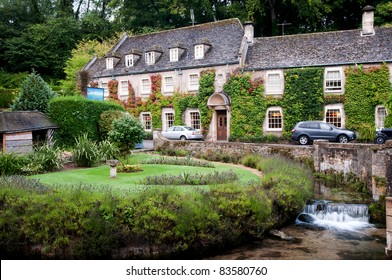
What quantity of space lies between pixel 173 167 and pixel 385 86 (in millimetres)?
16065

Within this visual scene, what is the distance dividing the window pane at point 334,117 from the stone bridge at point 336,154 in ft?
22.3

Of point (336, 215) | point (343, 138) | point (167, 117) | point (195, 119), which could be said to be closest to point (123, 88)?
point (167, 117)

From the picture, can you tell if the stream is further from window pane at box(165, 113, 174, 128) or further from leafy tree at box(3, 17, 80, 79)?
leafy tree at box(3, 17, 80, 79)

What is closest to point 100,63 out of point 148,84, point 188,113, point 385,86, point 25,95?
point 148,84

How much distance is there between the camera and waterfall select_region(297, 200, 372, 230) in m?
14.2

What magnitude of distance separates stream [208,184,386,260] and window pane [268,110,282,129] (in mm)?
13534

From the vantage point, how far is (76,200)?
1101 centimetres

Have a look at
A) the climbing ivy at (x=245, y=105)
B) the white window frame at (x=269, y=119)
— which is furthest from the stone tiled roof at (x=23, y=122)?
the white window frame at (x=269, y=119)

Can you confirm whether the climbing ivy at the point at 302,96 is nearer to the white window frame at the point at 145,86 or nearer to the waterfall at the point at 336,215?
the white window frame at the point at 145,86

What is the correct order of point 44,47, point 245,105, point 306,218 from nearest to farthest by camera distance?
point 306,218
point 245,105
point 44,47

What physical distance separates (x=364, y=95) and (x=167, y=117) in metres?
16.4

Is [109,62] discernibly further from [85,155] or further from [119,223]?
[119,223]

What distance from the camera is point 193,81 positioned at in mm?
32656

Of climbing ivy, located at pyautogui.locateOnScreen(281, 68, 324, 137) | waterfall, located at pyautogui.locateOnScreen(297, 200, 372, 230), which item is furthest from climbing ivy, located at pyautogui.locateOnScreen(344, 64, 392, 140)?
waterfall, located at pyautogui.locateOnScreen(297, 200, 372, 230)
